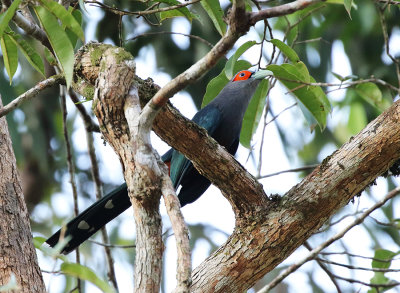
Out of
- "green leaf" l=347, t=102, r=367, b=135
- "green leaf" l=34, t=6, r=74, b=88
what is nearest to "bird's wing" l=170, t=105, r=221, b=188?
"green leaf" l=34, t=6, r=74, b=88

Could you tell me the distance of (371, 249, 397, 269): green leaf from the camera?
379 cm

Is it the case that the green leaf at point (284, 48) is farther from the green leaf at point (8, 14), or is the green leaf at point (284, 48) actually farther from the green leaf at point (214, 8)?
the green leaf at point (8, 14)

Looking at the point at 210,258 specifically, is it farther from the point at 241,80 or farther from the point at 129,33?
the point at 129,33

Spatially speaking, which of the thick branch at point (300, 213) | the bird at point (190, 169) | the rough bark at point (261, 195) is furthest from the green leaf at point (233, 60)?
the thick branch at point (300, 213)

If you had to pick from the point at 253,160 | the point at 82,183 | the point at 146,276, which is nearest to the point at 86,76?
the point at 146,276

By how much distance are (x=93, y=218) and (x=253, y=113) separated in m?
1.23

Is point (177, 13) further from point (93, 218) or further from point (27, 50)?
point (93, 218)

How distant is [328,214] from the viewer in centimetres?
314

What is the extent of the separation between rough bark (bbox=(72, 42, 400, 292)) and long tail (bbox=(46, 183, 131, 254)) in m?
0.94

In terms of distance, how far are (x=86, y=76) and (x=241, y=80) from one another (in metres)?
2.32

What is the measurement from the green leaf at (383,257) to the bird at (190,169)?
1.33 metres

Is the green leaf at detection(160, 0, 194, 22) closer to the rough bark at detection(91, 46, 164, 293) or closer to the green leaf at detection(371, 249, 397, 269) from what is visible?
the rough bark at detection(91, 46, 164, 293)

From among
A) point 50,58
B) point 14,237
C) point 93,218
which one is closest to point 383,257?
point 93,218

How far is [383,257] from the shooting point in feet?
12.5
